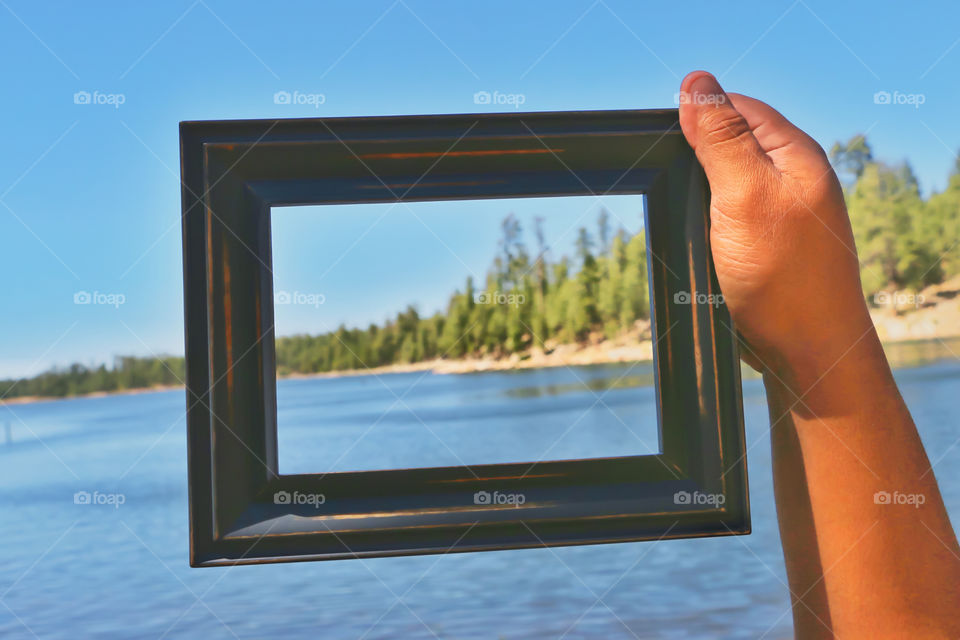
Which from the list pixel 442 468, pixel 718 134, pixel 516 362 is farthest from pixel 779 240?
pixel 516 362

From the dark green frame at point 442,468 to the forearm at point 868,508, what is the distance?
12 cm

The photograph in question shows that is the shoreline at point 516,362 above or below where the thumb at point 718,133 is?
below

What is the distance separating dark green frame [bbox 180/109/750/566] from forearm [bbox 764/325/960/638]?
12 centimetres

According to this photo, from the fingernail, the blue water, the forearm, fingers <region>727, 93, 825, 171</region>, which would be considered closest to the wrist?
the forearm

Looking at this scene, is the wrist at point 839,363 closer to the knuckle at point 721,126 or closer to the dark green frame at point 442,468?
the dark green frame at point 442,468

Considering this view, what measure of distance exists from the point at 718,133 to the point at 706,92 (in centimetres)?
5

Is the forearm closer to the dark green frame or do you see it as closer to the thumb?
the dark green frame

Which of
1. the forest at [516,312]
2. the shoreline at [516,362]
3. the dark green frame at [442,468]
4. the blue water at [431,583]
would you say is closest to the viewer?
the dark green frame at [442,468]

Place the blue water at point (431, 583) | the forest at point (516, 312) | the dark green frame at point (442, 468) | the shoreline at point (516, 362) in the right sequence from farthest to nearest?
the blue water at point (431, 583), the shoreline at point (516, 362), the forest at point (516, 312), the dark green frame at point (442, 468)

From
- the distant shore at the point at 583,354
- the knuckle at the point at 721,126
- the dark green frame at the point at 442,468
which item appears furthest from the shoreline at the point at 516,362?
the knuckle at the point at 721,126

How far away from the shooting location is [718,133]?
0.82m

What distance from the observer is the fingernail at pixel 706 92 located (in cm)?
82

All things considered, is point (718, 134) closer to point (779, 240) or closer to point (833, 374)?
point (779, 240)

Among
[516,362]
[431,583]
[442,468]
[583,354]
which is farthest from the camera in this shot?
[431,583]
